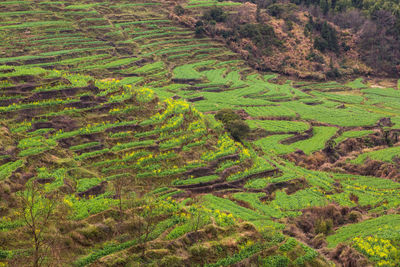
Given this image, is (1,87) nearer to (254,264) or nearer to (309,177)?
(254,264)

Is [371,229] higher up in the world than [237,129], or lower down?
lower down

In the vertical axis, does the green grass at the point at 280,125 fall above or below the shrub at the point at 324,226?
below

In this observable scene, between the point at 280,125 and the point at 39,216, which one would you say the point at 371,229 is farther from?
the point at 280,125

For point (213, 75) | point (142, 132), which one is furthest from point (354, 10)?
point (142, 132)

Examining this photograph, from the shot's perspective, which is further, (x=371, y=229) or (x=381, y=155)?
(x=381, y=155)

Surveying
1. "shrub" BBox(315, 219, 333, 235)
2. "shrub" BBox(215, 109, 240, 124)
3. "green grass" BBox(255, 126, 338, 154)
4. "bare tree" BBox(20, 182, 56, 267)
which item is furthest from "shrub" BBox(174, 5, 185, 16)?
"bare tree" BBox(20, 182, 56, 267)

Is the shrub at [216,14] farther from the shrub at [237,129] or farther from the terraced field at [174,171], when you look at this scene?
the shrub at [237,129]

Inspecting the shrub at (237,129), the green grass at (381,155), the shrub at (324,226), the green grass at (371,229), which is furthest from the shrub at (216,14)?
the green grass at (371,229)

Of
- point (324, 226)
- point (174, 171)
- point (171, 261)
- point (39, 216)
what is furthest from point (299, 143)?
point (39, 216)

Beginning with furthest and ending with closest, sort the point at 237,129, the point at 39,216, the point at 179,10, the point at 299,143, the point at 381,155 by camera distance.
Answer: the point at 179,10
the point at 299,143
the point at 381,155
the point at 237,129
the point at 39,216
